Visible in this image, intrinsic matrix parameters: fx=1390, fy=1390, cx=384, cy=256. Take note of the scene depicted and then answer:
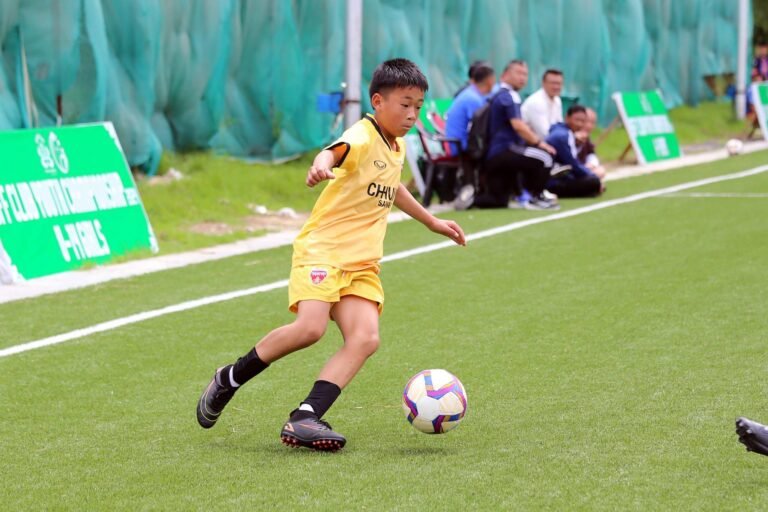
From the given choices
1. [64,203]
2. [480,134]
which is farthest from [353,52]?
[64,203]

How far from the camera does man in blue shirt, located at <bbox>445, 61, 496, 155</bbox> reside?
15648 millimetres

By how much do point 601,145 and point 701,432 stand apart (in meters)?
18.1

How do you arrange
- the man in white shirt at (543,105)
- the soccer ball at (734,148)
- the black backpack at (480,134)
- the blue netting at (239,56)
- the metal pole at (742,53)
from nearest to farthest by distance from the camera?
the blue netting at (239,56), the black backpack at (480,134), the man in white shirt at (543,105), the soccer ball at (734,148), the metal pole at (742,53)

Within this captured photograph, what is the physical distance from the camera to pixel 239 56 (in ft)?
51.8

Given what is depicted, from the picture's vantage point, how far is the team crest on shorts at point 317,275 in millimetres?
5562

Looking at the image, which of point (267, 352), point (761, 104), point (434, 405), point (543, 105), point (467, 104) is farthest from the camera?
point (761, 104)

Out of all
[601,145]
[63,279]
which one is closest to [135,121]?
[63,279]

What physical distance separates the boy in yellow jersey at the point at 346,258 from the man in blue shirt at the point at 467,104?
9.93m

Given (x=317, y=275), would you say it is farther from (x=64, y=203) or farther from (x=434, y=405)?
(x=64, y=203)

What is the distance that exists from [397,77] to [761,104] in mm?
22314

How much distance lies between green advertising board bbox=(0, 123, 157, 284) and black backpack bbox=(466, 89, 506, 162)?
4.67m

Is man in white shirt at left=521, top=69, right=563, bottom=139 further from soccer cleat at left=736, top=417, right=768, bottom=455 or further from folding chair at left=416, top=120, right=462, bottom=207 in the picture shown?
soccer cleat at left=736, top=417, right=768, bottom=455

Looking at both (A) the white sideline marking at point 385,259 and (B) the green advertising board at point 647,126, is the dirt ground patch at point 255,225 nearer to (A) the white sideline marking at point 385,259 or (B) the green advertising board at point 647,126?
(A) the white sideline marking at point 385,259

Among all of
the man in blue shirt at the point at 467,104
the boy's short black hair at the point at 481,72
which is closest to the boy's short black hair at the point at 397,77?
the man in blue shirt at the point at 467,104
